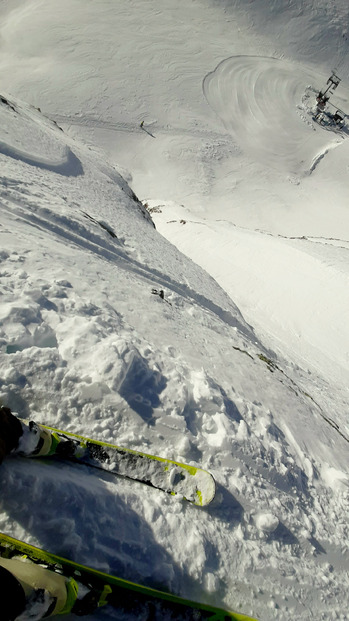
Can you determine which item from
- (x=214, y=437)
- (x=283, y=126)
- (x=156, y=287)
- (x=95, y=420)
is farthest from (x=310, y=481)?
(x=283, y=126)

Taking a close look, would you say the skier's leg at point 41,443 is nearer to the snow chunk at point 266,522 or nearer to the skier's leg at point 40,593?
the skier's leg at point 40,593

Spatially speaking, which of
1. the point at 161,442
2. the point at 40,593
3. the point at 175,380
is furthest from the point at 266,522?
the point at 40,593

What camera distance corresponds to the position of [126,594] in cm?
296

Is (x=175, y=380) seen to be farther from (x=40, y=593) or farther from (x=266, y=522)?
(x=40, y=593)

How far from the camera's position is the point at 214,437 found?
14.0 feet

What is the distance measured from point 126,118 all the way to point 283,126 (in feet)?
46.9

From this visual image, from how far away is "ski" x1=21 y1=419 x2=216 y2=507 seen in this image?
355 cm

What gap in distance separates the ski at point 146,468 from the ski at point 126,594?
2.75ft

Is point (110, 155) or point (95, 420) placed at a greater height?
point (95, 420)

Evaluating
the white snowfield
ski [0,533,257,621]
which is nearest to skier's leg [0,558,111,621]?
ski [0,533,257,621]

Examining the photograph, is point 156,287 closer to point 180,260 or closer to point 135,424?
point 180,260

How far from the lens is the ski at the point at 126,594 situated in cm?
269

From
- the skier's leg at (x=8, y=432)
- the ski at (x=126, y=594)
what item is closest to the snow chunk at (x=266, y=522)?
the ski at (x=126, y=594)

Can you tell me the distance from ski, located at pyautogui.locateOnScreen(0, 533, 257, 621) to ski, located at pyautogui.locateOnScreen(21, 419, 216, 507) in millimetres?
839
